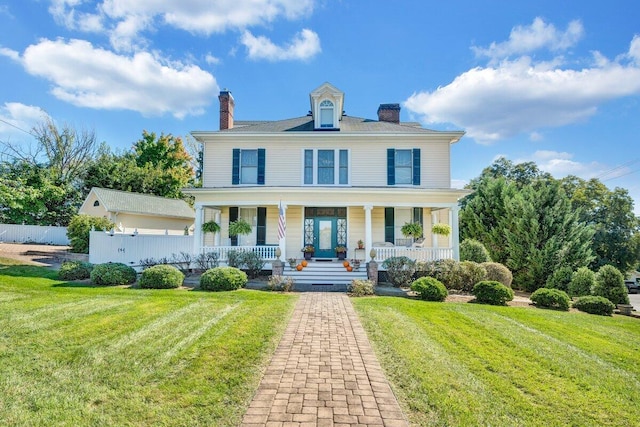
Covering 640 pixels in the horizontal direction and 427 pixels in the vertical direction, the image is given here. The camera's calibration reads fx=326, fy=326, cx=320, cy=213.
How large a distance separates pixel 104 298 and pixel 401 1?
42.1ft

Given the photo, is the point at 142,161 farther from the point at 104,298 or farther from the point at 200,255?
the point at 104,298

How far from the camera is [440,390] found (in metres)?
4.28

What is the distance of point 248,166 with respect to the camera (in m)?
16.6

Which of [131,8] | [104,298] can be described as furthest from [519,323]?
[131,8]

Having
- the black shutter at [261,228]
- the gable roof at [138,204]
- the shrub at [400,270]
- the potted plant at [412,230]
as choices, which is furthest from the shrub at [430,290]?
the gable roof at [138,204]

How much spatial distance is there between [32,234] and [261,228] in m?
22.3

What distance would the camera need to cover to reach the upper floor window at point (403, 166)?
16375 mm

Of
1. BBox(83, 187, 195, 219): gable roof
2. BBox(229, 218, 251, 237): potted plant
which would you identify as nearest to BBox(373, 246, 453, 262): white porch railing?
BBox(229, 218, 251, 237): potted plant

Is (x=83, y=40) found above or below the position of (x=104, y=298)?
above

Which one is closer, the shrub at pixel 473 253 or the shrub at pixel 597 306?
the shrub at pixel 597 306

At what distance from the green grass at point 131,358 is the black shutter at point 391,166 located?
939 centimetres

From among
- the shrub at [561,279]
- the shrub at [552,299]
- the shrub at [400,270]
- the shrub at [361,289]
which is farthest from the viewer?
the shrub at [561,279]

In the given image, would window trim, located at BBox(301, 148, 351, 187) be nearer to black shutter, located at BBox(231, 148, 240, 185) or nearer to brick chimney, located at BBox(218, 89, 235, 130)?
black shutter, located at BBox(231, 148, 240, 185)

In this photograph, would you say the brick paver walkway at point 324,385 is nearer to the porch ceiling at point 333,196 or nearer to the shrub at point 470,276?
the shrub at point 470,276
